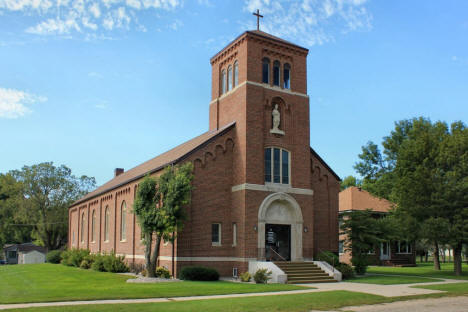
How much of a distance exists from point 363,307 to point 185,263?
1274 cm

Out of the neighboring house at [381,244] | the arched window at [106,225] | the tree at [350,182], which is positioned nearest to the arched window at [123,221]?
the arched window at [106,225]

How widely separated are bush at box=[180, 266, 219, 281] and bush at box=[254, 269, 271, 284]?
2.37m

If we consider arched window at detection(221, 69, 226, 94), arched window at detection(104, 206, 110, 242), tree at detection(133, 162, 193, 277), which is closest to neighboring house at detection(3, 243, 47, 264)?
arched window at detection(104, 206, 110, 242)

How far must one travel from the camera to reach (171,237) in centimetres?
2589

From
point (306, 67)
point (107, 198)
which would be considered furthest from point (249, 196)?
point (107, 198)

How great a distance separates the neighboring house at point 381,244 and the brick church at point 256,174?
13963 millimetres

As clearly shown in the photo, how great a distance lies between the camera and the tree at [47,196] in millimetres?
68125

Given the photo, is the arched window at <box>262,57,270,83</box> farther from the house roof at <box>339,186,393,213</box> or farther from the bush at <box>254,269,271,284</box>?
the house roof at <box>339,186,393,213</box>

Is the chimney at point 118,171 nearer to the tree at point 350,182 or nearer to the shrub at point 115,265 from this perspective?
the shrub at point 115,265

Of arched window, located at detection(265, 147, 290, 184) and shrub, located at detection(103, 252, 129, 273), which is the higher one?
arched window, located at detection(265, 147, 290, 184)

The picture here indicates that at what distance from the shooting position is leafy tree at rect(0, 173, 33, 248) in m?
69.2

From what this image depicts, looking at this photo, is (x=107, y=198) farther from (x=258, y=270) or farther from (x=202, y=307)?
(x=202, y=307)

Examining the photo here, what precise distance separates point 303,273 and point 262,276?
3.09m

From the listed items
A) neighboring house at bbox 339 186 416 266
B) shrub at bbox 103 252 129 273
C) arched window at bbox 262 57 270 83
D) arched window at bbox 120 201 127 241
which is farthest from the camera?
neighboring house at bbox 339 186 416 266
